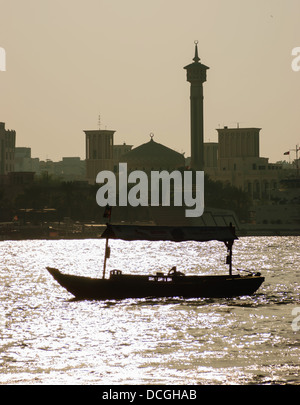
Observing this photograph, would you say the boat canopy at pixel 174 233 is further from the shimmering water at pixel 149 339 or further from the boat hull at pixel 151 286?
the shimmering water at pixel 149 339

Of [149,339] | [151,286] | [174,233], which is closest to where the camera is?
[149,339]

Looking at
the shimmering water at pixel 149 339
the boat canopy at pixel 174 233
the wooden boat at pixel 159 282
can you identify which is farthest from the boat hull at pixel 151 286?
the boat canopy at pixel 174 233

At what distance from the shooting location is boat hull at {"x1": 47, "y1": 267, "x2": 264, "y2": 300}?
80188 mm

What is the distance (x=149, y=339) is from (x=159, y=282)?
17272 mm

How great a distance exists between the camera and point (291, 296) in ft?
290

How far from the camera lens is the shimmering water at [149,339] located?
51125mm

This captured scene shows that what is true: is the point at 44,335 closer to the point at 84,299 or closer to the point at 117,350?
the point at 117,350

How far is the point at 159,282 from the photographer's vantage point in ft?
264

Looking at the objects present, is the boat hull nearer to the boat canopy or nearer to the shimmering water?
the shimmering water

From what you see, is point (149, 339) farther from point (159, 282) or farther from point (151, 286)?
point (159, 282)

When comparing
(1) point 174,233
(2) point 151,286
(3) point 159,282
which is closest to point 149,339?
(2) point 151,286

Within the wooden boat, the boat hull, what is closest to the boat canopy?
the wooden boat

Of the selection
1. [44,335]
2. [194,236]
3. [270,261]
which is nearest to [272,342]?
[44,335]

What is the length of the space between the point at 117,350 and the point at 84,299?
79.0ft
